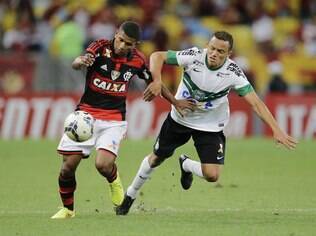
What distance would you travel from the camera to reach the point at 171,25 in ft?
82.3

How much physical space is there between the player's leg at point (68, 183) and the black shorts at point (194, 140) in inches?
48.3

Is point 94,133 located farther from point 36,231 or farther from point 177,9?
point 177,9

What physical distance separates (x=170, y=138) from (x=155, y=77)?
109cm

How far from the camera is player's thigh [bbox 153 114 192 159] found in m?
11.9

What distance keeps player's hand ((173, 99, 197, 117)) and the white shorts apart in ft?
2.03

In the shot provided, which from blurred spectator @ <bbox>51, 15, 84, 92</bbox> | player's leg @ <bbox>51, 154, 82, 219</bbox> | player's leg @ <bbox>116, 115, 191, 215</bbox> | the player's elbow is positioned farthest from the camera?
blurred spectator @ <bbox>51, 15, 84, 92</bbox>

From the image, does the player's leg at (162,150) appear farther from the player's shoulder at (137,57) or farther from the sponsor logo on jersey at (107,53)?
the sponsor logo on jersey at (107,53)

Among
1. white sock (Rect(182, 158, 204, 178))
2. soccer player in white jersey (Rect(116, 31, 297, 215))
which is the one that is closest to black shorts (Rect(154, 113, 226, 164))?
soccer player in white jersey (Rect(116, 31, 297, 215))

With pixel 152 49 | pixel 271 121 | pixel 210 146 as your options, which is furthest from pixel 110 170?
pixel 152 49

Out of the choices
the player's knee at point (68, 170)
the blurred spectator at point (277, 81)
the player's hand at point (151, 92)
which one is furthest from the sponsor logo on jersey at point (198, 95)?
the blurred spectator at point (277, 81)

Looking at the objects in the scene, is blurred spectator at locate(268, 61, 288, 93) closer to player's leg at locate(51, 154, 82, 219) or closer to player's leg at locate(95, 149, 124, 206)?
player's leg at locate(95, 149, 124, 206)

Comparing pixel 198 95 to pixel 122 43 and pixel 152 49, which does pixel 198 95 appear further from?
pixel 152 49

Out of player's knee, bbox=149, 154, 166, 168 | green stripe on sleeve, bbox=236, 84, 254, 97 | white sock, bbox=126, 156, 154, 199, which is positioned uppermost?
green stripe on sleeve, bbox=236, 84, 254, 97

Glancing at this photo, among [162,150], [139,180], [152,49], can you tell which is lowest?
[152,49]
